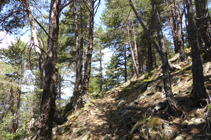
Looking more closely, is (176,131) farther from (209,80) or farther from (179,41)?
(179,41)

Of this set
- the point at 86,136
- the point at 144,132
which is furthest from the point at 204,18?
the point at 86,136

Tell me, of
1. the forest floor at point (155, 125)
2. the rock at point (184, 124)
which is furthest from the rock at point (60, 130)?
the rock at point (184, 124)

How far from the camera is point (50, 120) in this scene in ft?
11.3

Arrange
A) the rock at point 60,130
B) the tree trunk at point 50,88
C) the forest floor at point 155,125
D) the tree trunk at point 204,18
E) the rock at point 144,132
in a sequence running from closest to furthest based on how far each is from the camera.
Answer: the forest floor at point 155,125, the rock at point 144,132, the tree trunk at point 50,88, the tree trunk at point 204,18, the rock at point 60,130

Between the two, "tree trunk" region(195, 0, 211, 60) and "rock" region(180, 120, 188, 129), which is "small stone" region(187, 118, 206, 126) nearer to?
"rock" region(180, 120, 188, 129)

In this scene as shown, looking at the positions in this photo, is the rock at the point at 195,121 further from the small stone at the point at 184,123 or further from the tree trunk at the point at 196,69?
the tree trunk at the point at 196,69

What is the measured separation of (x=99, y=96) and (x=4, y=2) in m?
8.85

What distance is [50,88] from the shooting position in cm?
350

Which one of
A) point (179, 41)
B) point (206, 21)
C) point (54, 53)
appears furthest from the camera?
point (179, 41)

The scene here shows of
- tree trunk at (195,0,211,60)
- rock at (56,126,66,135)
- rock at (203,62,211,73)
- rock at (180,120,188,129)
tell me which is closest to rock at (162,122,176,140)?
rock at (180,120,188,129)

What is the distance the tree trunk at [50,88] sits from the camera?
131 inches

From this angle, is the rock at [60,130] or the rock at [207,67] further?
the rock at [60,130]

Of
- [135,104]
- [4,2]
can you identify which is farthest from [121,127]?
[4,2]

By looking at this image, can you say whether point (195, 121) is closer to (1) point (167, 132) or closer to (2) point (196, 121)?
(2) point (196, 121)
